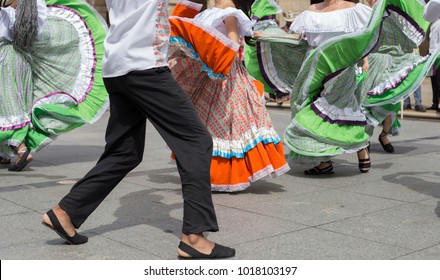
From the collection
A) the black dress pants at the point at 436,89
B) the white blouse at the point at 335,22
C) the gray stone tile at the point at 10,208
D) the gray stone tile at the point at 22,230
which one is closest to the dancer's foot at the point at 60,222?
the gray stone tile at the point at 22,230

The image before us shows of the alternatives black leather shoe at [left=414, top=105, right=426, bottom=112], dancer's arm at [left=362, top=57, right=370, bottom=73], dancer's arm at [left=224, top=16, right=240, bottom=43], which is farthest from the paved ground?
black leather shoe at [left=414, top=105, right=426, bottom=112]

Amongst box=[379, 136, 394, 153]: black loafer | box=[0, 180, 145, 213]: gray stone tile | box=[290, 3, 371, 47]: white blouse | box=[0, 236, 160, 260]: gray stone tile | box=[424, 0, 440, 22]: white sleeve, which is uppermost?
box=[424, 0, 440, 22]: white sleeve

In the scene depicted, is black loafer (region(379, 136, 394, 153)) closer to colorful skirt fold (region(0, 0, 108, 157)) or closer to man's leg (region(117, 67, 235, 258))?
colorful skirt fold (region(0, 0, 108, 157))

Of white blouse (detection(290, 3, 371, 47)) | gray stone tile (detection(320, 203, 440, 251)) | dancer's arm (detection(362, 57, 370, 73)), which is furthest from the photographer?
dancer's arm (detection(362, 57, 370, 73))

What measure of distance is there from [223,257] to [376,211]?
158cm

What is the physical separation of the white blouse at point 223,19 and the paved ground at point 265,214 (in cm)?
123

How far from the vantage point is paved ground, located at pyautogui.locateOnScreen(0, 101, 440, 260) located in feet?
13.3

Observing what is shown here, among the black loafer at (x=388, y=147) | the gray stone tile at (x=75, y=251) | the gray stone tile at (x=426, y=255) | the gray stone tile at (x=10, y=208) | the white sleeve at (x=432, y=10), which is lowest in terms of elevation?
the black loafer at (x=388, y=147)

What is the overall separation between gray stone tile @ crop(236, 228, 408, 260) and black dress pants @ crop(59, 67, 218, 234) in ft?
1.07

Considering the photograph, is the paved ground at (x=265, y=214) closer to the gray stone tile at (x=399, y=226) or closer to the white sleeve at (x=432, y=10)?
the gray stone tile at (x=399, y=226)

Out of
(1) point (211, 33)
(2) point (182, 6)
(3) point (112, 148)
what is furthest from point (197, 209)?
(2) point (182, 6)

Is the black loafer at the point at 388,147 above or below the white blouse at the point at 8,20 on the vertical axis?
below

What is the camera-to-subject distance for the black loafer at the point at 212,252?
3820 mm

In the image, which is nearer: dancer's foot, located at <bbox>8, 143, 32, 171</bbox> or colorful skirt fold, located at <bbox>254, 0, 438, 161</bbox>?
colorful skirt fold, located at <bbox>254, 0, 438, 161</bbox>
